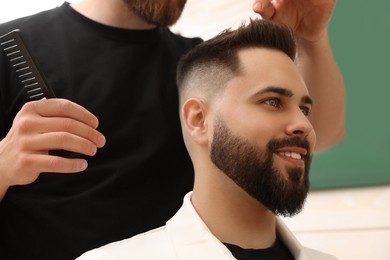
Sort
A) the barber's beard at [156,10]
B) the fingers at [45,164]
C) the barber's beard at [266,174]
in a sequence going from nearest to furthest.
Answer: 1. the fingers at [45,164]
2. the barber's beard at [266,174]
3. the barber's beard at [156,10]

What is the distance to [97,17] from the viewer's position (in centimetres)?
128

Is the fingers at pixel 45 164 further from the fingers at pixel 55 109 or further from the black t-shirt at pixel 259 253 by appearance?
the black t-shirt at pixel 259 253

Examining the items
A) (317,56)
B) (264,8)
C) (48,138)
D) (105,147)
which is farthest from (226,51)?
(48,138)

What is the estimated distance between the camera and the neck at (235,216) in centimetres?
105

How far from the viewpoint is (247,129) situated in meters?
1.01

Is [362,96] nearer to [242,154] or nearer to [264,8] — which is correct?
[264,8]

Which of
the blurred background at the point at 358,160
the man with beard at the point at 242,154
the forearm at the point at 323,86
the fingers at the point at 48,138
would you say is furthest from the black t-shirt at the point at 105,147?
the blurred background at the point at 358,160

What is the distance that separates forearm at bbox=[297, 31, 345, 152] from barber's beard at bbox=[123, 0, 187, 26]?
0.33 m

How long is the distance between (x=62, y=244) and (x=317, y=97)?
73 cm

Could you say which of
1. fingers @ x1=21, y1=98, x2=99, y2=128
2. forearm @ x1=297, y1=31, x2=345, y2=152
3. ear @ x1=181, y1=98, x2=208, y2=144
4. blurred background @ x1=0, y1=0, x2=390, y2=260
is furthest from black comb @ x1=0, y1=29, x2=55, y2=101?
blurred background @ x1=0, y1=0, x2=390, y2=260

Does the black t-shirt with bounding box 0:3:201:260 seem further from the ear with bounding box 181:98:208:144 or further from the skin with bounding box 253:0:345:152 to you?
the skin with bounding box 253:0:345:152

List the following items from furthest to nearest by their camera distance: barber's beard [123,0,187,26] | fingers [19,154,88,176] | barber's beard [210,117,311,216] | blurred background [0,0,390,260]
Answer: blurred background [0,0,390,260] < barber's beard [123,0,187,26] < barber's beard [210,117,311,216] < fingers [19,154,88,176]

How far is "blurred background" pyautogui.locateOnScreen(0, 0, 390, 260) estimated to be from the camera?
1.52 meters

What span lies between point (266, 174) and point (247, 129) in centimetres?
10
